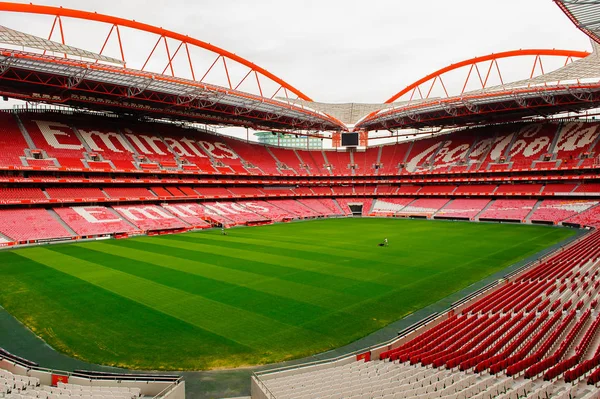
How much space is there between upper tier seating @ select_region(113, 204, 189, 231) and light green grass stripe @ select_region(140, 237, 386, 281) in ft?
28.3

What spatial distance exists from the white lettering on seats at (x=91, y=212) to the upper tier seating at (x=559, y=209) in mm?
45316

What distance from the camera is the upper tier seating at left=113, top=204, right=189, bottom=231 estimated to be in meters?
38.6

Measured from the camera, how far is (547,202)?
153 ft

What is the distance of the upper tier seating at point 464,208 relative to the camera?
4947cm

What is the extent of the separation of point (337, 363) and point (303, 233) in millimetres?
27270

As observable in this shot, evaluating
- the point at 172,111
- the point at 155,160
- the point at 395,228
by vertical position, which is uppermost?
the point at 172,111

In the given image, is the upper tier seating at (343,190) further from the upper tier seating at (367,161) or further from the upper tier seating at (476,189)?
the upper tier seating at (476,189)

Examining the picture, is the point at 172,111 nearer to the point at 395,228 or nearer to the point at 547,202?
the point at 395,228

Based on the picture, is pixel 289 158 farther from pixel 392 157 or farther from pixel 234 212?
pixel 234 212

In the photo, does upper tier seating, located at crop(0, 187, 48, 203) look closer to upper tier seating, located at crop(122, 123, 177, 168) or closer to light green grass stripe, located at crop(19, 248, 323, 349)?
upper tier seating, located at crop(122, 123, 177, 168)

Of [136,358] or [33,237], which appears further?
[33,237]

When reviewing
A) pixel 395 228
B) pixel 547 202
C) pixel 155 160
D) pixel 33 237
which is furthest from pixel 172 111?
pixel 547 202

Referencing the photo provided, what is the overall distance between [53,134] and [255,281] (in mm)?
36607

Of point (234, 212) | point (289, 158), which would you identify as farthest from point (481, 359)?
point (289, 158)
